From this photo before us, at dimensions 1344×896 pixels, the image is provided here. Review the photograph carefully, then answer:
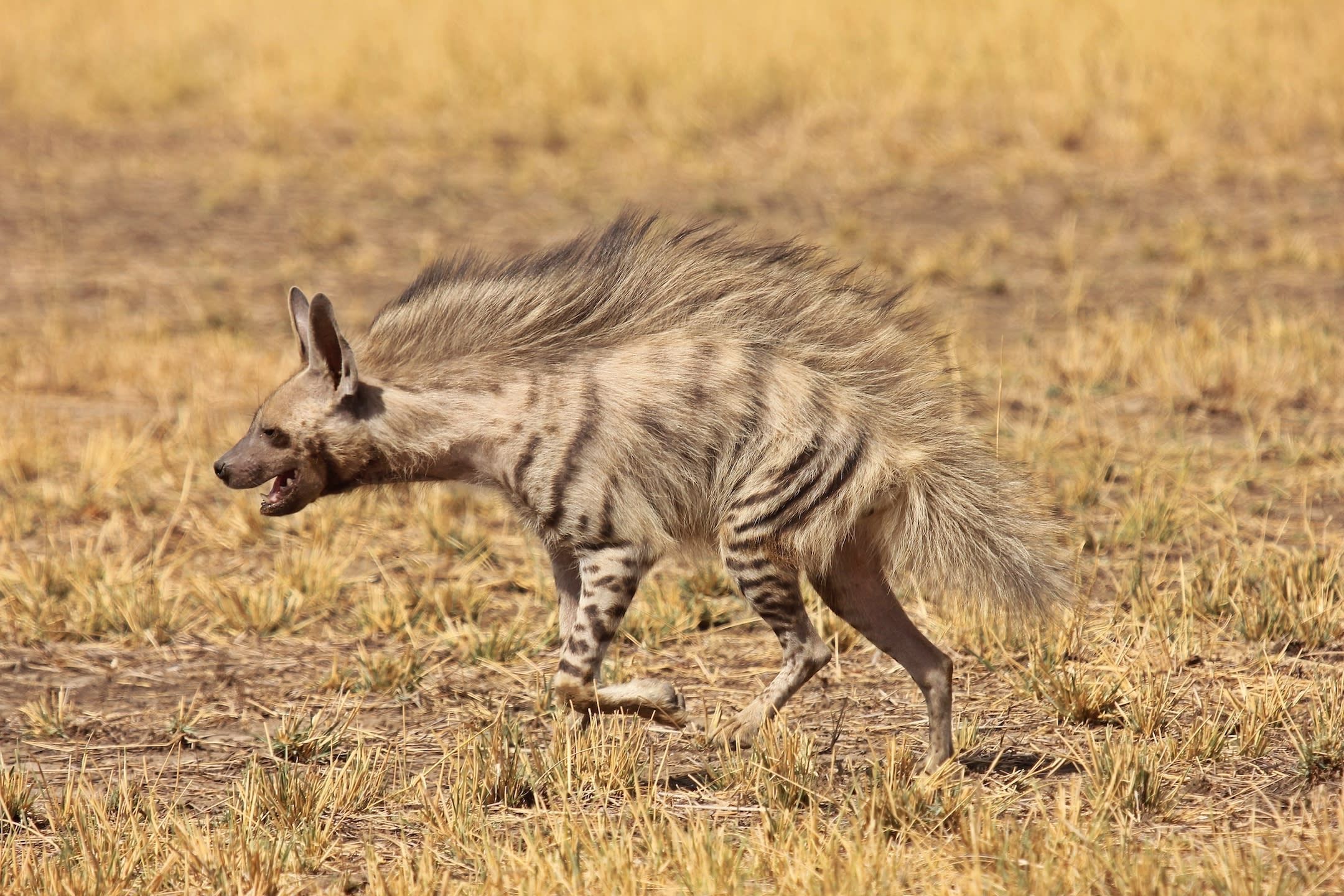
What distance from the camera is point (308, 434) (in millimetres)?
4508

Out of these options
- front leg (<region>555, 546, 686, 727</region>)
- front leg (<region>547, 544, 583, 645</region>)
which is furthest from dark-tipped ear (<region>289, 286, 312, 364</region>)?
front leg (<region>555, 546, 686, 727</region>)

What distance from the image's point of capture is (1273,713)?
4211 mm

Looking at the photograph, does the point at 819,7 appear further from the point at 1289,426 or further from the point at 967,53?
the point at 1289,426

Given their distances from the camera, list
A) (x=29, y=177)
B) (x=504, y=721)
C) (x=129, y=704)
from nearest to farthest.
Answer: (x=504, y=721) → (x=129, y=704) → (x=29, y=177)

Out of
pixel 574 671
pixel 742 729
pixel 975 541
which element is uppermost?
pixel 975 541

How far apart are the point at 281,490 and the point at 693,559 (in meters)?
1.13

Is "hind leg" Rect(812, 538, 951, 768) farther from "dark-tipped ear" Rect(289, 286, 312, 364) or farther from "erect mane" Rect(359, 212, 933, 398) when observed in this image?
"dark-tipped ear" Rect(289, 286, 312, 364)

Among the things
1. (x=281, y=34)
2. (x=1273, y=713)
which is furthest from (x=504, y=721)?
(x=281, y=34)

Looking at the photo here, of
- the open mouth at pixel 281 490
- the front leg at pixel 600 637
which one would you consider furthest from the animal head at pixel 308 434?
the front leg at pixel 600 637

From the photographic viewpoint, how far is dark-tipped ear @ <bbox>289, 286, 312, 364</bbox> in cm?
460

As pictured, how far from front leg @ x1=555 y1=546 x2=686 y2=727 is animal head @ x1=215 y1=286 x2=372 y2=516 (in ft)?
2.39

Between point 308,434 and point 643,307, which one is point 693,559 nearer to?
point 643,307

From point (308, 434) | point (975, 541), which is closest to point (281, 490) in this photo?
point (308, 434)

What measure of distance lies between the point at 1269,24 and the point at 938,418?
1151 centimetres
